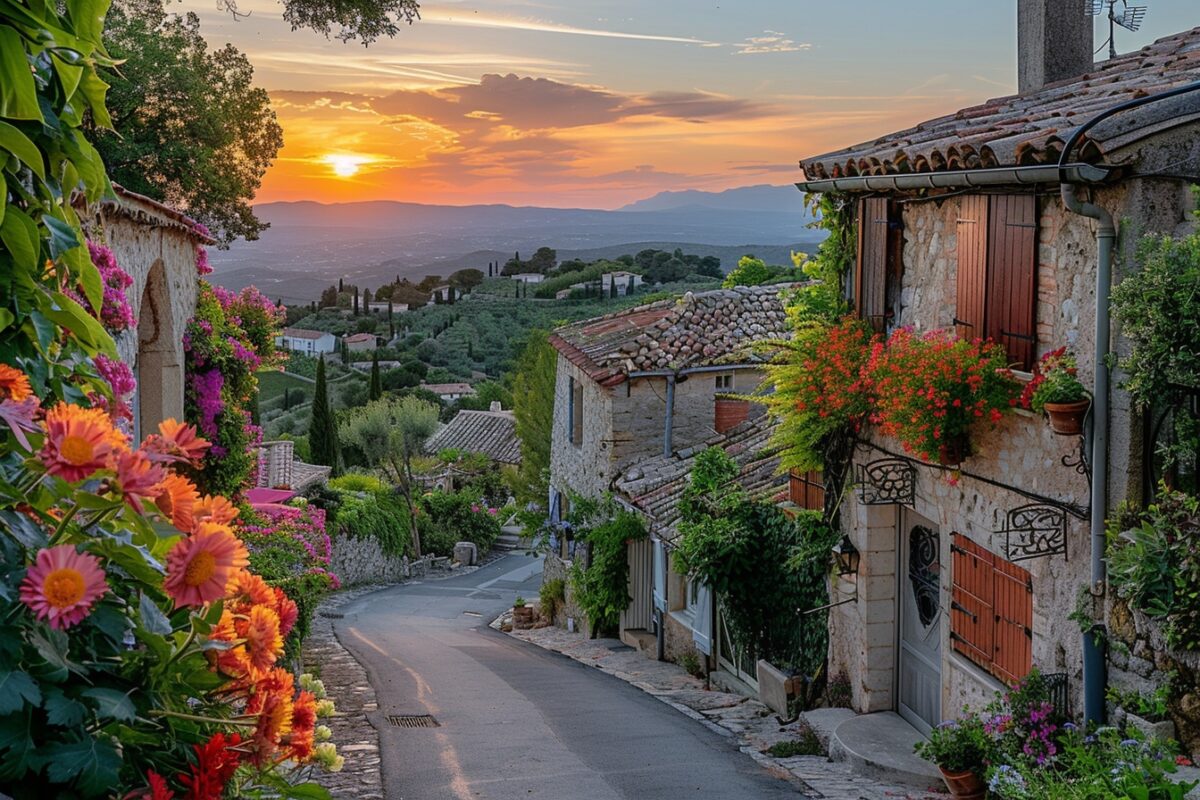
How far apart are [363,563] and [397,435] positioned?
6.57 m

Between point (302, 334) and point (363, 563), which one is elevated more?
point (302, 334)

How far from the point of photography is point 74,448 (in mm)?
2346

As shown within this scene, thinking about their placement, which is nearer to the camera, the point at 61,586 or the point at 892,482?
the point at 61,586

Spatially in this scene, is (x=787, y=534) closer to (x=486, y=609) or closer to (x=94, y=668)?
(x=94, y=668)

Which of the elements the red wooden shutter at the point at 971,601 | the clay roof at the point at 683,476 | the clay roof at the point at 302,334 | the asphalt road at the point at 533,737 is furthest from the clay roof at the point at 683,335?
the clay roof at the point at 302,334

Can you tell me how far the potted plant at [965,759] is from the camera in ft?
28.5

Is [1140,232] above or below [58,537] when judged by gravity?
above

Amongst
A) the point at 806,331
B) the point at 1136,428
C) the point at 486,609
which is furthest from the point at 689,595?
the point at 486,609

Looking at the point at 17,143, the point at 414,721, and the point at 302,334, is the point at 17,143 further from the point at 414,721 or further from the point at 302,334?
the point at 302,334

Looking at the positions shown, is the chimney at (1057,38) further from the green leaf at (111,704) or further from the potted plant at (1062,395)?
the green leaf at (111,704)

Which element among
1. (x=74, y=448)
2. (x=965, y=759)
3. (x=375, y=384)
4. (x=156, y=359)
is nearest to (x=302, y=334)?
(x=375, y=384)

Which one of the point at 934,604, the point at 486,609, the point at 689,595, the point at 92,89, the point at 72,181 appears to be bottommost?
the point at 486,609

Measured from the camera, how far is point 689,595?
1755 centimetres

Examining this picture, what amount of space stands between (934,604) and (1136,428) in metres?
3.88
